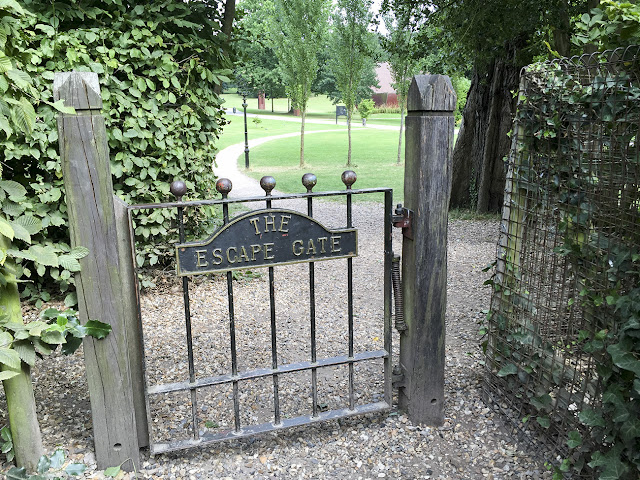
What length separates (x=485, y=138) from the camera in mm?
10016

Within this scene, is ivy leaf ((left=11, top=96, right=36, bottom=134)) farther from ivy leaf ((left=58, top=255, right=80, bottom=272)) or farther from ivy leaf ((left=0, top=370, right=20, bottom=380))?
ivy leaf ((left=0, top=370, right=20, bottom=380))

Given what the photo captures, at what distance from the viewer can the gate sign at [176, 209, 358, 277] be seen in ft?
8.93

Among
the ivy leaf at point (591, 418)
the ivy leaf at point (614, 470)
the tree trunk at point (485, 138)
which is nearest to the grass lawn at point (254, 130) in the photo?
the tree trunk at point (485, 138)

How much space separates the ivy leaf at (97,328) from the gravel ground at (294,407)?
30.6 inches

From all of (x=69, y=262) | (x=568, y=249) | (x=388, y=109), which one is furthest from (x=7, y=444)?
(x=388, y=109)

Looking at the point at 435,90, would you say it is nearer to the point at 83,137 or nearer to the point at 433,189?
the point at 433,189

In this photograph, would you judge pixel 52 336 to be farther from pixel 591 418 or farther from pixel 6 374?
pixel 591 418

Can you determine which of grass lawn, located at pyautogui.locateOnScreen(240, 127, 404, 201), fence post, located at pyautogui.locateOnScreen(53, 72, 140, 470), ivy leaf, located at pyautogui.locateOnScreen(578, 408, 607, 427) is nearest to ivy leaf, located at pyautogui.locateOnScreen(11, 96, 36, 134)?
fence post, located at pyautogui.locateOnScreen(53, 72, 140, 470)

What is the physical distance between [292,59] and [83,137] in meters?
16.9

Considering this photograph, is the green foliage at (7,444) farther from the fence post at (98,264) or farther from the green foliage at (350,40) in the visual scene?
the green foliage at (350,40)

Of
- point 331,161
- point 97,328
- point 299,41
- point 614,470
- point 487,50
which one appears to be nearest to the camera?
point 614,470

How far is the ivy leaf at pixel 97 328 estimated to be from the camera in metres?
2.61

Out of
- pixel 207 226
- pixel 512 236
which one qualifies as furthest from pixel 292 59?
pixel 512 236

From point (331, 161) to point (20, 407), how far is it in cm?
1931
